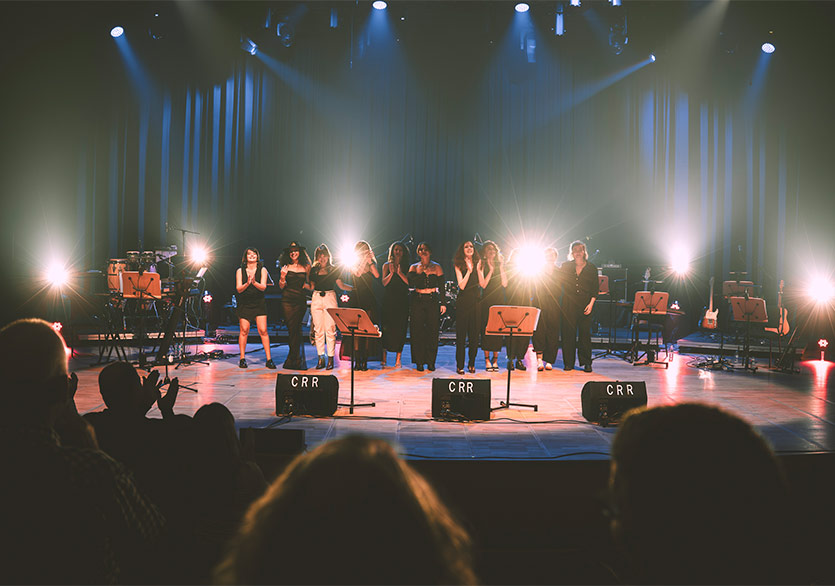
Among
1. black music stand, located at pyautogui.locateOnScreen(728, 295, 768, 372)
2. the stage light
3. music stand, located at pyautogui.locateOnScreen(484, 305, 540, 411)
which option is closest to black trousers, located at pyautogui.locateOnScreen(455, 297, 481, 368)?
music stand, located at pyautogui.locateOnScreen(484, 305, 540, 411)

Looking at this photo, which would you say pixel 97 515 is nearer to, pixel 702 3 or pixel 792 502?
pixel 792 502

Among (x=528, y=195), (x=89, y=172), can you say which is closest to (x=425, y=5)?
(x=528, y=195)

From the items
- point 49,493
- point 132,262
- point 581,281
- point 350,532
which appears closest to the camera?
point 350,532

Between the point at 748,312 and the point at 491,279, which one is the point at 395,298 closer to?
the point at 491,279

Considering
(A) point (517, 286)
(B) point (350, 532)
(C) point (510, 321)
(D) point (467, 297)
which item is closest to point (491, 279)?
(A) point (517, 286)

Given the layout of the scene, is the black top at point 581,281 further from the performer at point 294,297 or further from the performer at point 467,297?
the performer at point 294,297

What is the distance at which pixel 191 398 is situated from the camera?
18.7 ft

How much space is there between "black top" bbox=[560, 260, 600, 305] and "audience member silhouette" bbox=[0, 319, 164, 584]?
662 cm

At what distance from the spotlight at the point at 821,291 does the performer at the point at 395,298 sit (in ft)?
23.1

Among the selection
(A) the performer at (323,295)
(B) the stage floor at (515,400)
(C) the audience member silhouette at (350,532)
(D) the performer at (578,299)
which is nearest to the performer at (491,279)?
(D) the performer at (578,299)

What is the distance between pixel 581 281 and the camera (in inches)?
295

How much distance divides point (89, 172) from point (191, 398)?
27.7 feet

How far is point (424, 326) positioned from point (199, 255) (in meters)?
7.53

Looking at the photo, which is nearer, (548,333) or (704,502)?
(704,502)
